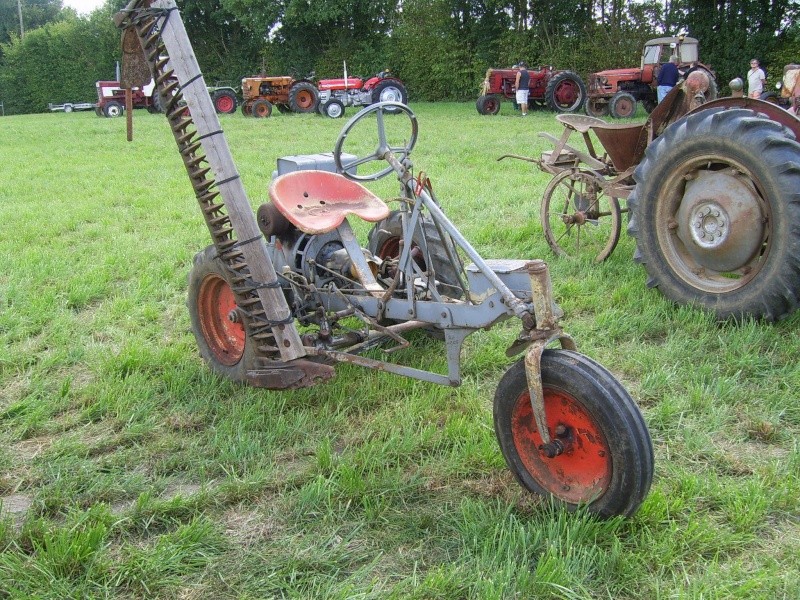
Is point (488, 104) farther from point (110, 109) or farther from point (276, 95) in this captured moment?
point (110, 109)

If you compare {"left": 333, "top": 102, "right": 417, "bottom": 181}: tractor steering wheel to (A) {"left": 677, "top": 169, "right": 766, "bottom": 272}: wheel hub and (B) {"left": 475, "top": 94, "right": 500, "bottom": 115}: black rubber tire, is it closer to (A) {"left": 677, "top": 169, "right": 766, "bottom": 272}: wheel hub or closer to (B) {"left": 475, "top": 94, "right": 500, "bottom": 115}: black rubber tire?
(A) {"left": 677, "top": 169, "right": 766, "bottom": 272}: wheel hub

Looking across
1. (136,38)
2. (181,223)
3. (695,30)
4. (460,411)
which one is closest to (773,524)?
(460,411)

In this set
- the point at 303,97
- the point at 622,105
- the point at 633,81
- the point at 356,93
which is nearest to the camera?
the point at 622,105

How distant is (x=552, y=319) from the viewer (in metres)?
2.40

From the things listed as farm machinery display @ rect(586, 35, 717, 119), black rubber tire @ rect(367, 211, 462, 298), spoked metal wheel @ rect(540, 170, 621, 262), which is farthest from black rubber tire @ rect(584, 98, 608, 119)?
black rubber tire @ rect(367, 211, 462, 298)

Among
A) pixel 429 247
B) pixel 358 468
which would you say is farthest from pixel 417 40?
pixel 358 468

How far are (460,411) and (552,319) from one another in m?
0.92

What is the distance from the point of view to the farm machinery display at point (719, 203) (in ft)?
12.4

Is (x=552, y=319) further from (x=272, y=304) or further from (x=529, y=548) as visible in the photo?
(x=272, y=304)

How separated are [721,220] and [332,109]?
17.7 meters

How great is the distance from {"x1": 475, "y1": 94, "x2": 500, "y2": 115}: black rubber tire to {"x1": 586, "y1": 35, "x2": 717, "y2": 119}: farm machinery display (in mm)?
2793

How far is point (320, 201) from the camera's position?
141 inches

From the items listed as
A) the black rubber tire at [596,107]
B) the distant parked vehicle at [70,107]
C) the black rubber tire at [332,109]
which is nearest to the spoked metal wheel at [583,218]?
the black rubber tire at [596,107]

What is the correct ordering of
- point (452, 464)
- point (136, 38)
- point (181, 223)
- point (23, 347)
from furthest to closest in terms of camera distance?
point (181, 223) → point (23, 347) → point (136, 38) → point (452, 464)
